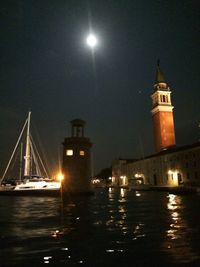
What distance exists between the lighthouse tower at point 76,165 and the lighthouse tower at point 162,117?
52456 millimetres

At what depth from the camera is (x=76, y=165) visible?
47656mm

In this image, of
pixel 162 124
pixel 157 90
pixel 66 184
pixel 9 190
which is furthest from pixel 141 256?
pixel 157 90

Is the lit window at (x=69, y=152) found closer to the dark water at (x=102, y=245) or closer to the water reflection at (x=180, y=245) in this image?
the dark water at (x=102, y=245)

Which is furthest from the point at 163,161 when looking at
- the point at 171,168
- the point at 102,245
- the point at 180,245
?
the point at 102,245

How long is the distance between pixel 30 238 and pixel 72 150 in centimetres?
3718

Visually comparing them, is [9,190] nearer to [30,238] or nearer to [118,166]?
[30,238]

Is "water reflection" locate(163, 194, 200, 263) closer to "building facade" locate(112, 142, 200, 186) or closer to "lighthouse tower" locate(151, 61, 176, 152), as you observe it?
"building facade" locate(112, 142, 200, 186)

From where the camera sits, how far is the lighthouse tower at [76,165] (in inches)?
1861

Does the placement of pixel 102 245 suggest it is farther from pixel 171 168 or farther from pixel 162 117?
pixel 162 117

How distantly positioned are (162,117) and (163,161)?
23137 millimetres

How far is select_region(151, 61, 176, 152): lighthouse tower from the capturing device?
A: 313 feet

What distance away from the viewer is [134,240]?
34.2 ft

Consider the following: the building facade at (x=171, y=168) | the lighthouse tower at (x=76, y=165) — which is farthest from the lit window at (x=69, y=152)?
the building facade at (x=171, y=168)

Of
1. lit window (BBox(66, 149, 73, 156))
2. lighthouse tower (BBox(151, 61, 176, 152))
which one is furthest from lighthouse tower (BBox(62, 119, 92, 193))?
lighthouse tower (BBox(151, 61, 176, 152))
